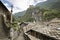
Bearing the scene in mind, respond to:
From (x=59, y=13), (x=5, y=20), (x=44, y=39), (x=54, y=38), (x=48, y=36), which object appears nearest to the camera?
(x=54, y=38)

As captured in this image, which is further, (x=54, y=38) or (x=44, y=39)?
(x=44, y=39)

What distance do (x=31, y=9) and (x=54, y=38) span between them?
9868cm

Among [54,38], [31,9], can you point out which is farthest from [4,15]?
[31,9]

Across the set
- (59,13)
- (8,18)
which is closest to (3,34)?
(8,18)

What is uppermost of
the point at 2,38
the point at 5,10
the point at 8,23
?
the point at 5,10

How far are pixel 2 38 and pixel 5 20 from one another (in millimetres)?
1798

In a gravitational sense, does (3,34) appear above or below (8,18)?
below

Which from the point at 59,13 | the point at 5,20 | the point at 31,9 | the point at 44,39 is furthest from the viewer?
the point at 31,9

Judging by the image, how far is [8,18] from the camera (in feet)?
62.2

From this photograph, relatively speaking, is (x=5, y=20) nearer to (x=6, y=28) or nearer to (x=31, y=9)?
(x=6, y=28)

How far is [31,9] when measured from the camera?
4373 inches

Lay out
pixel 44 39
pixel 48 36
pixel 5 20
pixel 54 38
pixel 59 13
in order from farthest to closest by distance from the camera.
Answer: pixel 59 13 < pixel 5 20 < pixel 44 39 < pixel 48 36 < pixel 54 38

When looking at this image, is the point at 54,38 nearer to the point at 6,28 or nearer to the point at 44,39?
the point at 44,39

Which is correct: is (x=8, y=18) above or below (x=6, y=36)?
above
